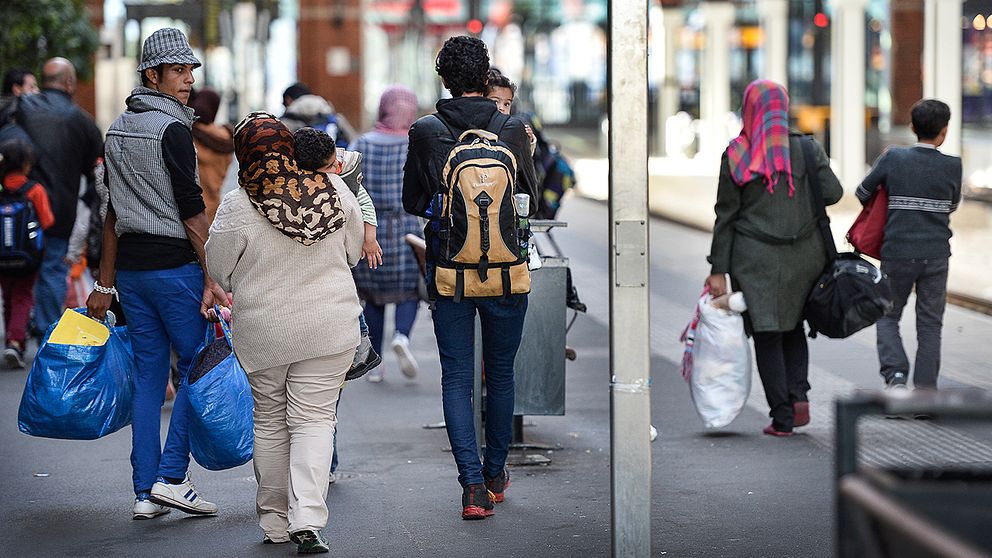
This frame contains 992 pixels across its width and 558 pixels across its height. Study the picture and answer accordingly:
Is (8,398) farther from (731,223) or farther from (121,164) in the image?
(731,223)

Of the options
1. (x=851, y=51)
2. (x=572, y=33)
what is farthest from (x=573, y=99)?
(x=851, y=51)

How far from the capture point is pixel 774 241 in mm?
7430

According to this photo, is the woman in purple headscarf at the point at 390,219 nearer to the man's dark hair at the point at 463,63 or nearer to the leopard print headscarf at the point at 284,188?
the man's dark hair at the point at 463,63

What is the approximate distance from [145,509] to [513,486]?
1540 mm

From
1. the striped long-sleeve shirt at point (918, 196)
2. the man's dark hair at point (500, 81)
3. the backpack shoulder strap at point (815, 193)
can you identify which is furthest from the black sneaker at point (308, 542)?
the striped long-sleeve shirt at point (918, 196)

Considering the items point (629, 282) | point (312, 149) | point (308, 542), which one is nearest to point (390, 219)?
point (312, 149)

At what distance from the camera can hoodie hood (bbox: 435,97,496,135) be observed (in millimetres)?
5824

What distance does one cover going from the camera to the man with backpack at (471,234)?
221 inches

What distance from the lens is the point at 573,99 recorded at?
50406 millimetres

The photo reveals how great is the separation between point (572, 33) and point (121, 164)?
4584cm

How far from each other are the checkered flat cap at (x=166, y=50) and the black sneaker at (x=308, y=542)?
1857mm

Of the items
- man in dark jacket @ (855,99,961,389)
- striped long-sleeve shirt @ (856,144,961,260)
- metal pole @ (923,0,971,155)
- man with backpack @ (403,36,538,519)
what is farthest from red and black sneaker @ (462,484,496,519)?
metal pole @ (923,0,971,155)

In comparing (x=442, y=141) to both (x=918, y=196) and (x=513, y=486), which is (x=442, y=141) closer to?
(x=513, y=486)

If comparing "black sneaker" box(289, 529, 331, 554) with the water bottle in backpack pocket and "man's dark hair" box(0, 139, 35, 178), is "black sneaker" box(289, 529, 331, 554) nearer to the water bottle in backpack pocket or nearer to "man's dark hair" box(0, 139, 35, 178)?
the water bottle in backpack pocket
